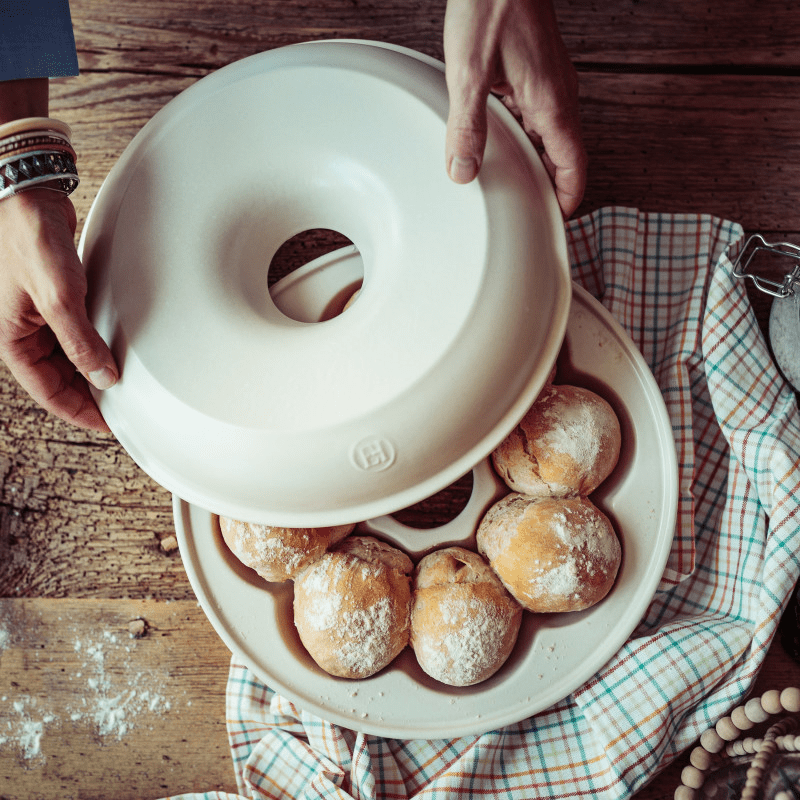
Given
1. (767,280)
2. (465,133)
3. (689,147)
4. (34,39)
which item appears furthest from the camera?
(689,147)

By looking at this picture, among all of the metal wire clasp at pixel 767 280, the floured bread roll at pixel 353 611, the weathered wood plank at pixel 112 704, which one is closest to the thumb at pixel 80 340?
the floured bread roll at pixel 353 611

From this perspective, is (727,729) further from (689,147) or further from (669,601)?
(689,147)

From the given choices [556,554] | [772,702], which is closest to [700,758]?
[772,702]

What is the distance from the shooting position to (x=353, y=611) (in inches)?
29.4

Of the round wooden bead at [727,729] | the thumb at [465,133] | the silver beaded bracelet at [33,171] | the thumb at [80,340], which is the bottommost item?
the round wooden bead at [727,729]

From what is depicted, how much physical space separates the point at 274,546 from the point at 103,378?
0.27 meters

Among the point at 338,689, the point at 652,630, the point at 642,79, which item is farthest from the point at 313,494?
the point at 642,79

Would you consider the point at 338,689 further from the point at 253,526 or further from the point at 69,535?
the point at 69,535

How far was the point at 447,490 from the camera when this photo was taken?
36.0 inches

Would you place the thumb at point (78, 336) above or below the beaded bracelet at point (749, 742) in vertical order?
above

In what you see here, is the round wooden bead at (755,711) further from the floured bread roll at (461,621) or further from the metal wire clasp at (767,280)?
the metal wire clasp at (767,280)

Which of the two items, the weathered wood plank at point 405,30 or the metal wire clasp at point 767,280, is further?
the weathered wood plank at point 405,30

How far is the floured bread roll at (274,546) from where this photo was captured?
29.5 inches

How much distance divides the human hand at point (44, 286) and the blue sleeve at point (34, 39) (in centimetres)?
16
